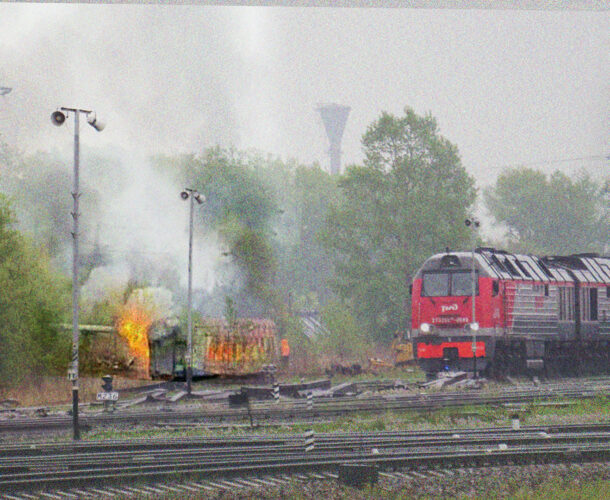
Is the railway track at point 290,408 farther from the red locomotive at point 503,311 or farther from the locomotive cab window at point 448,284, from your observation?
the locomotive cab window at point 448,284

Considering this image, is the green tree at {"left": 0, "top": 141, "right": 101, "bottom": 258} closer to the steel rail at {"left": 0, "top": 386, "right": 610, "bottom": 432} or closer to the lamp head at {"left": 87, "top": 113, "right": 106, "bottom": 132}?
the steel rail at {"left": 0, "top": 386, "right": 610, "bottom": 432}

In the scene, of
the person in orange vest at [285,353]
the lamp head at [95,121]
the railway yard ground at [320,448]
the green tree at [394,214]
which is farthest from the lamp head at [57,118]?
the green tree at [394,214]

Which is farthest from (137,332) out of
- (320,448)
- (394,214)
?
(320,448)

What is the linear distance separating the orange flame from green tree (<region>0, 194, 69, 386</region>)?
76.8 inches

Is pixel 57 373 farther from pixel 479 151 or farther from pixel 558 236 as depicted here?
pixel 558 236

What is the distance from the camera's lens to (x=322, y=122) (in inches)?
809

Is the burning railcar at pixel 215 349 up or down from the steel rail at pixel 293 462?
up

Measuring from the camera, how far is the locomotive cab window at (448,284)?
21.8 m

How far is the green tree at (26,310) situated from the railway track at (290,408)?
5.22ft

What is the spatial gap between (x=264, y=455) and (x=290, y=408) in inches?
251

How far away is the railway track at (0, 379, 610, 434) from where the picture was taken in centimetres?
1511

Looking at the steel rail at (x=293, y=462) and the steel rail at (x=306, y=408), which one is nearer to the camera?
the steel rail at (x=293, y=462)

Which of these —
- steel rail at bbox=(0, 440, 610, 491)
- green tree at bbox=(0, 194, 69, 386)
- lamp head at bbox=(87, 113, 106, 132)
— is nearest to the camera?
steel rail at bbox=(0, 440, 610, 491)

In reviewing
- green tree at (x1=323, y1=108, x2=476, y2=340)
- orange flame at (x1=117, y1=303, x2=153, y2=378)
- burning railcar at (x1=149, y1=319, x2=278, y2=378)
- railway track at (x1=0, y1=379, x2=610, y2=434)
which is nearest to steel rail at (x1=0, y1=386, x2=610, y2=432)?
railway track at (x1=0, y1=379, x2=610, y2=434)
